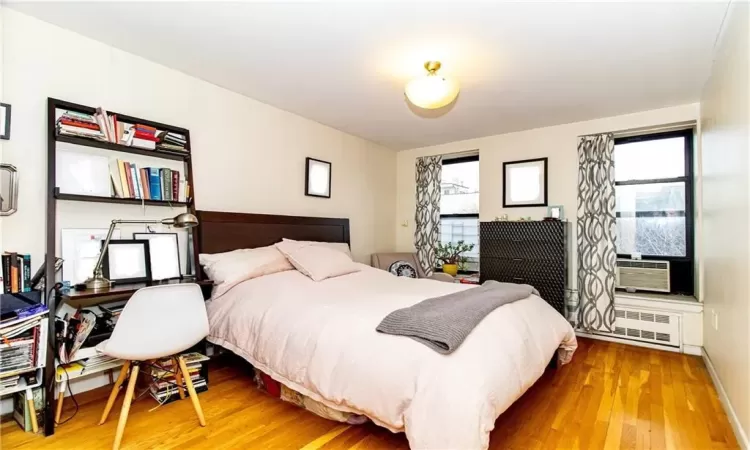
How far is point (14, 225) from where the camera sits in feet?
7.09

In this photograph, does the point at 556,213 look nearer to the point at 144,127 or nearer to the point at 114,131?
the point at 144,127

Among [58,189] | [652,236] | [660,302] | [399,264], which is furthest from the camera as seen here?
[399,264]

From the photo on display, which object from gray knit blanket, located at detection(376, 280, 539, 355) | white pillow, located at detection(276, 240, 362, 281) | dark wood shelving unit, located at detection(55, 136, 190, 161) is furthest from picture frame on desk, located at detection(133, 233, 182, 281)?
gray knit blanket, located at detection(376, 280, 539, 355)

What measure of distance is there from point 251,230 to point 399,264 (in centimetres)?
194

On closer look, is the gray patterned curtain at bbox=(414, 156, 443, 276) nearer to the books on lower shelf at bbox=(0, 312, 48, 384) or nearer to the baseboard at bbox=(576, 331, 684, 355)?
the baseboard at bbox=(576, 331, 684, 355)

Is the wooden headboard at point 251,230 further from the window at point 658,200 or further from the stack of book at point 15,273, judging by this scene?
the window at point 658,200

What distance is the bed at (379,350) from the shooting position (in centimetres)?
159

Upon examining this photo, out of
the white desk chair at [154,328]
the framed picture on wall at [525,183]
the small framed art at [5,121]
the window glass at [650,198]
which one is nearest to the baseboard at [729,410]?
the window glass at [650,198]

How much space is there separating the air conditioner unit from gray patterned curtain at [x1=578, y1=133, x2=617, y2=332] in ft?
0.75

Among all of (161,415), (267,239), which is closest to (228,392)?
(161,415)

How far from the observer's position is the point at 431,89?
8.58 feet

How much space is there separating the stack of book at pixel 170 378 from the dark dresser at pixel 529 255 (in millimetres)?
3112

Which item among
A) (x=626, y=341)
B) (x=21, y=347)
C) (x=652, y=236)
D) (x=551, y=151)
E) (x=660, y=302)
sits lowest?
(x=626, y=341)

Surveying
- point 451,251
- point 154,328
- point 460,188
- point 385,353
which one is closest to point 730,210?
point 385,353
